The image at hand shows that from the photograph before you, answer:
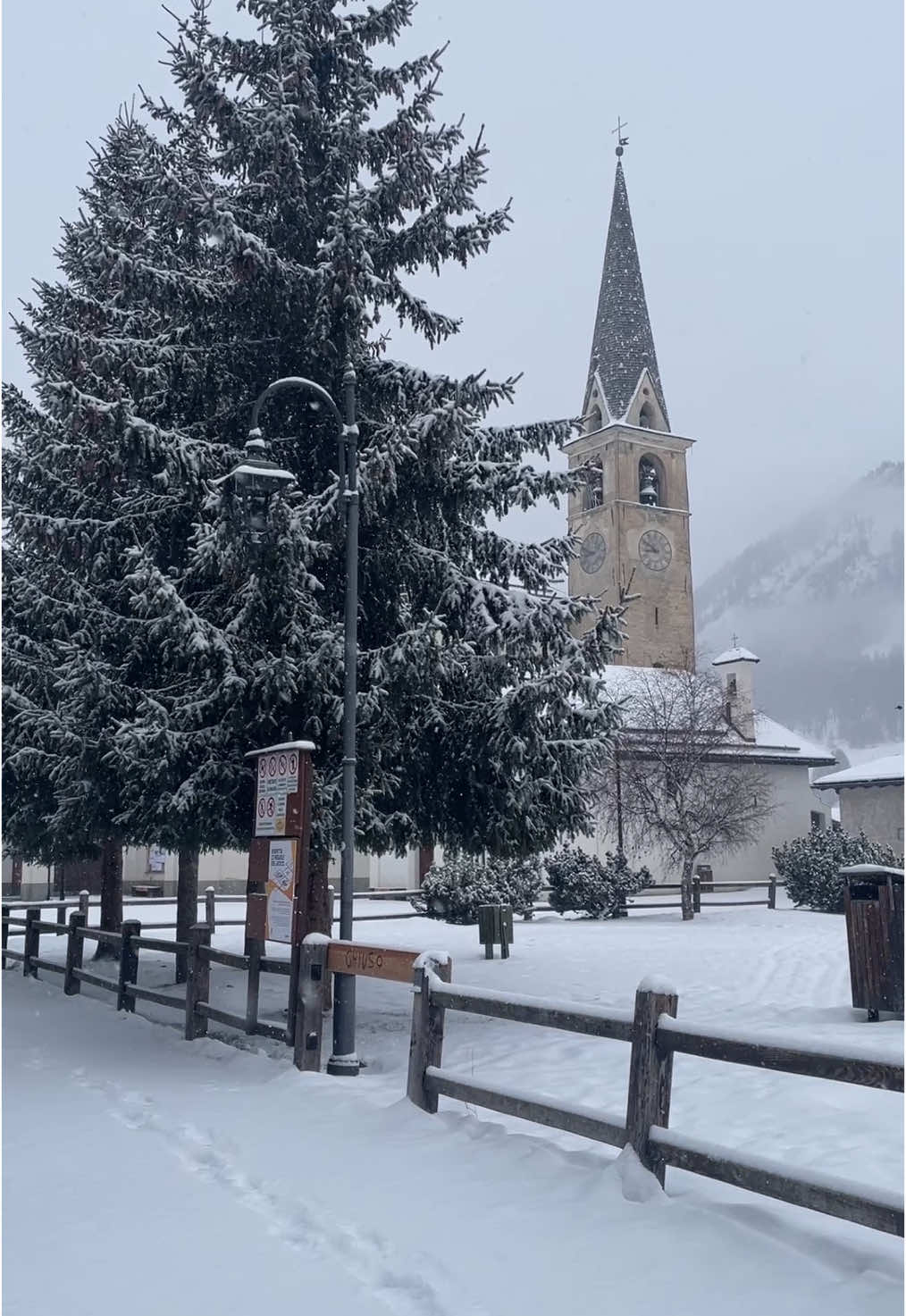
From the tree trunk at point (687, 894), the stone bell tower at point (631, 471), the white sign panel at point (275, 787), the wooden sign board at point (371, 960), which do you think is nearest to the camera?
the wooden sign board at point (371, 960)

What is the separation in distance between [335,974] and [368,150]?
31.1ft

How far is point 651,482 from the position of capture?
75.2 m

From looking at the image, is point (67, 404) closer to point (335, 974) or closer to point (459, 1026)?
point (335, 974)

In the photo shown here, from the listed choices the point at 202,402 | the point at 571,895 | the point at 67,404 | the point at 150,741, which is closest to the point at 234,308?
the point at 202,402

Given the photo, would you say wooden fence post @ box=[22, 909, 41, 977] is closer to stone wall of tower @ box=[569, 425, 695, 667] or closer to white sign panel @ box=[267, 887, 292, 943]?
white sign panel @ box=[267, 887, 292, 943]

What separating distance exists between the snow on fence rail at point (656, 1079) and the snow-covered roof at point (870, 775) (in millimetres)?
40546

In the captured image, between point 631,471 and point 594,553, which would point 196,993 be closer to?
point 594,553

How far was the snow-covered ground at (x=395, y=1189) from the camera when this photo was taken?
493 centimetres

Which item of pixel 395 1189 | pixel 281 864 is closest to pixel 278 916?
pixel 281 864

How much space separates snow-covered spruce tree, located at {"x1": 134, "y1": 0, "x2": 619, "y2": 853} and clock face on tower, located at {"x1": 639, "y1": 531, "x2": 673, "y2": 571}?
58.5 meters

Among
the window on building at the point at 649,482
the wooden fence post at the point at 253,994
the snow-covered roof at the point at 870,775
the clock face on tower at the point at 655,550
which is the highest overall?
the window on building at the point at 649,482

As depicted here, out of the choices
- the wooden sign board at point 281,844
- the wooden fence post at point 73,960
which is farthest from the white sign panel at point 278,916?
the wooden fence post at point 73,960

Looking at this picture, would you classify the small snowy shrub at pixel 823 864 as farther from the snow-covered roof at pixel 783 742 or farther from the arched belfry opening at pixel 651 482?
the arched belfry opening at pixel 651 482

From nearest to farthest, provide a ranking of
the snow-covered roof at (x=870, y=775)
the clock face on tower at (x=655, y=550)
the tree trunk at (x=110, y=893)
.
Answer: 1. the tree trunk at (x=110, y=893)
2. the snow-covered roof at (x=870, y=775)
3. the clock face on tower at (x=655, y=550)
